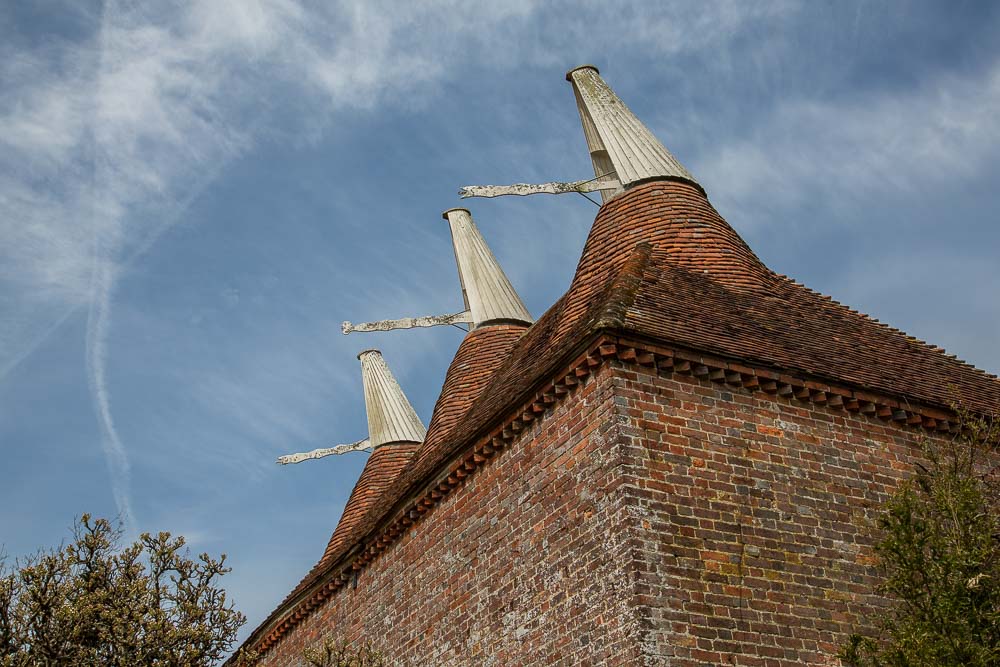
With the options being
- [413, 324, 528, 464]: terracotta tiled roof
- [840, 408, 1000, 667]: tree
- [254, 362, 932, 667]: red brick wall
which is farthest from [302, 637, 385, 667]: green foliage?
[840, 408, 1000, 667]: tree

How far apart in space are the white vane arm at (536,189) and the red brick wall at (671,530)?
4.52 m

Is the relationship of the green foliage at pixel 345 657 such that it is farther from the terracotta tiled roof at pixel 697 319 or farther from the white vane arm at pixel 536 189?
the white vane arm at pixel 536 189

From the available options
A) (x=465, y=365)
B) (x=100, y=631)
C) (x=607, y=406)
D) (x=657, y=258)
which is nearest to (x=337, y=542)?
(x=465, y=365)

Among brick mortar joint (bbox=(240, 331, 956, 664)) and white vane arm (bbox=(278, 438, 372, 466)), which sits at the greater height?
white vane arm (bbox=(278, 438, 372, 466))

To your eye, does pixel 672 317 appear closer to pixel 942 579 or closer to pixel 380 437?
pixel 942 579

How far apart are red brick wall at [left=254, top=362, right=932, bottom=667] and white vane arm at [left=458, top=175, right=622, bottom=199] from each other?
4.52 metres

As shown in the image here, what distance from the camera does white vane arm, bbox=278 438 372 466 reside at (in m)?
19.0

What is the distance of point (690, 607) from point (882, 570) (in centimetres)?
200

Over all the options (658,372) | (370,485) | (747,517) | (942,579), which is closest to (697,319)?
(658,372)

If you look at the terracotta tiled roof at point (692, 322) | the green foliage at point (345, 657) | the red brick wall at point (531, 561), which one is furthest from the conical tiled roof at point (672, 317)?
the green foliage at point (345, 657)

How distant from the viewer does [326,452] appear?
64.8ft

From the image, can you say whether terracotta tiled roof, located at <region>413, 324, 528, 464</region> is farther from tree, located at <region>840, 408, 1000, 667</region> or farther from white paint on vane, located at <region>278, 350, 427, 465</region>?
tree, located at <region>840, 408, 1000, 667</region>

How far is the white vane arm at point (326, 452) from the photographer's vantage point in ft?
62.2

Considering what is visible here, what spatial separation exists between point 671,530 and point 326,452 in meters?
12.5
